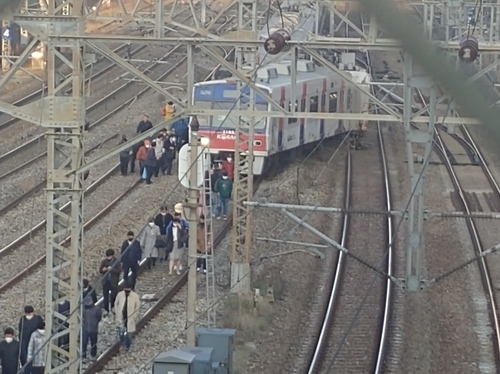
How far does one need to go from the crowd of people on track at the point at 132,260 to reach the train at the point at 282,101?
2.48 ft

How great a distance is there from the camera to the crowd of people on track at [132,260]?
400 inches

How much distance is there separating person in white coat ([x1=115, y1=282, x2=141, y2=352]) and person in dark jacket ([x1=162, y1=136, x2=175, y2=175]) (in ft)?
31.1

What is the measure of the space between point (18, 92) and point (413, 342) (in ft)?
67.7

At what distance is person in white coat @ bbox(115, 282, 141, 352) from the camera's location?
11411mm

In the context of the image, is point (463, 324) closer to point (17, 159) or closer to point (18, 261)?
point (18, 261)

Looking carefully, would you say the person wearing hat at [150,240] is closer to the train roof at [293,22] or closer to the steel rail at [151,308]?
the steel rail at [151,308]

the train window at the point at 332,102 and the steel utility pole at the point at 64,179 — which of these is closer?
the steel utility pole at the point at 64,179

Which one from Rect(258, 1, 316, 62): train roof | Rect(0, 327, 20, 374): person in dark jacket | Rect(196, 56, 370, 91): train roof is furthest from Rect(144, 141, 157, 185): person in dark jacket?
Rect(0, 327, 20, 374): person in dark jacket

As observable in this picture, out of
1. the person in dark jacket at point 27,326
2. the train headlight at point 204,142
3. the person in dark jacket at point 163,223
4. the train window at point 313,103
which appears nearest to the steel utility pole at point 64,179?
the person in dark jacket at point 27,326

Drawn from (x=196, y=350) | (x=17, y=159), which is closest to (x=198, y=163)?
(x=196, y=350)

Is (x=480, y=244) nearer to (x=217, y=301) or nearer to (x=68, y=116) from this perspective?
(x=217, y=301)

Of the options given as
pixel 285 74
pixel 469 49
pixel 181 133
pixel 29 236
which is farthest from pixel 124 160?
pixel 469 49

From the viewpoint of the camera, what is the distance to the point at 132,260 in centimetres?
1332

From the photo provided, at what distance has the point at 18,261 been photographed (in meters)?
15.8
